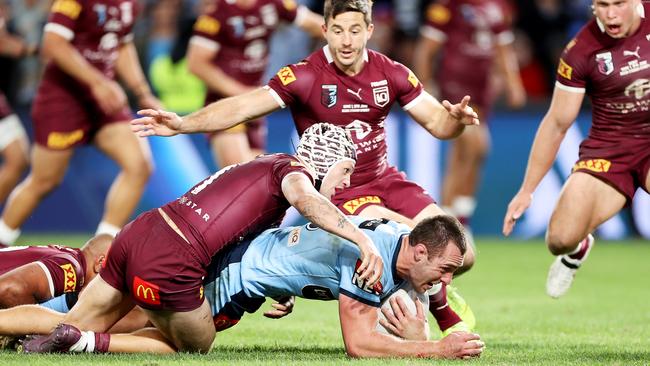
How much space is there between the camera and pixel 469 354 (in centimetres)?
618

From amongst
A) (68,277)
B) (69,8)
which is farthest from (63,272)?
(69,8)

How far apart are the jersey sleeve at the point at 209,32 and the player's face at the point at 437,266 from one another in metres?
5.59

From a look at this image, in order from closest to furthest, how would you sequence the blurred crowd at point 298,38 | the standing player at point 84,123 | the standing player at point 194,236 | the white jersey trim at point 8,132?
the standing player at point 194,236 → the standing player at point 84,123 → the white jersey trim at point 8,132 → the blurred crowd at point 298,38

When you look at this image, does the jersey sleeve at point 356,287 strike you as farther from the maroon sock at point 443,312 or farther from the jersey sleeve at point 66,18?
the jersey sleeve at point 66,18

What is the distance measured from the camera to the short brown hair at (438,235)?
20.0ft

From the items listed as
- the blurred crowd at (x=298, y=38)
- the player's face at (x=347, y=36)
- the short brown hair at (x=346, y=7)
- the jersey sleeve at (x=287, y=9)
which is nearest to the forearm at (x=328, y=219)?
the player's face at (x=347, y=36)

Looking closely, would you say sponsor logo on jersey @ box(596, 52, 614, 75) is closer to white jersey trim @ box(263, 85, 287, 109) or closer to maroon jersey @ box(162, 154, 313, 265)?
white jersey trim @ box(263, 85, 287, 109)

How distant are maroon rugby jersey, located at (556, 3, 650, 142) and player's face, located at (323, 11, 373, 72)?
1426mm

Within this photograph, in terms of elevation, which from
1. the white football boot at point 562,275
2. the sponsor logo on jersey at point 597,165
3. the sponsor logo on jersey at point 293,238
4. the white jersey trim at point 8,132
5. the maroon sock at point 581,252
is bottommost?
the white football boot at point 562,275

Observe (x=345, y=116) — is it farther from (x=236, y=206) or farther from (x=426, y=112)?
(x=236, y=206)

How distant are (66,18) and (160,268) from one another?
4626 mm

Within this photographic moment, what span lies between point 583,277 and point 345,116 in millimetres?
4663

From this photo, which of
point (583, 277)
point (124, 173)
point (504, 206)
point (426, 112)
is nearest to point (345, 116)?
point (426, 112)

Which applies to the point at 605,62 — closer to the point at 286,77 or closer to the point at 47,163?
the point at 286,77
